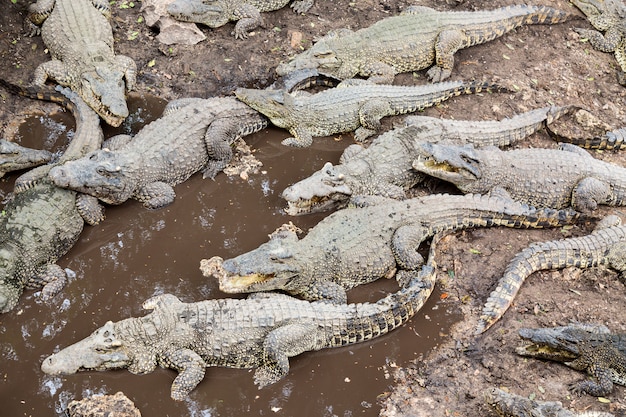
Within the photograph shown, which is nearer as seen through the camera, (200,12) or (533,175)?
(533,175)

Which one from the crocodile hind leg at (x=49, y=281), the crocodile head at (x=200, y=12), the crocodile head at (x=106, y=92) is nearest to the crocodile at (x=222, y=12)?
the crocodile head at (x=200, y=12)

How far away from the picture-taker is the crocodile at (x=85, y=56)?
7.18 meters

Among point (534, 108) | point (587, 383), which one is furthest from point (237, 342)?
point (534, 108)

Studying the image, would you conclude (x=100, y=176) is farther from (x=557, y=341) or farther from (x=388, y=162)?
(x=557, y=341)

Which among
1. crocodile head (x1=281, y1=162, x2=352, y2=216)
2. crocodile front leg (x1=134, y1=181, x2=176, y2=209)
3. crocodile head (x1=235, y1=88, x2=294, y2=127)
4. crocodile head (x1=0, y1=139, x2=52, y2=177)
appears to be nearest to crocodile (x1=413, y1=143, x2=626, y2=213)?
crocodile head (x1=281, y1=162, x2=352, y2=216)

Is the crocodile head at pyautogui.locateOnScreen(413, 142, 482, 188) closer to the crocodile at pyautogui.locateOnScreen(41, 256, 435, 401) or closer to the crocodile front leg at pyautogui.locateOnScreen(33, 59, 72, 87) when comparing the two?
the crocodile at pyautogui.locateOnScreen(41, 256, 435, 401)

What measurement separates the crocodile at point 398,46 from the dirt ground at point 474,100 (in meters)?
0.21

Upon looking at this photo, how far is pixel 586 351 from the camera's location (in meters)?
5.21

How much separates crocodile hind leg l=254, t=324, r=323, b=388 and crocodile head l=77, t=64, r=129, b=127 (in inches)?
129

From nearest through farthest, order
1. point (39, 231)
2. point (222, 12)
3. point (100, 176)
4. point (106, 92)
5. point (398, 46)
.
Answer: point (39, 231), point (100, 176), point (106, 92), point (398, 46), point (222, 12)

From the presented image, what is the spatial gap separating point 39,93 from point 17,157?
1177mm

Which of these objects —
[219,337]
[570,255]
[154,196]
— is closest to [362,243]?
[219,337]

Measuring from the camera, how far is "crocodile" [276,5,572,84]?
316 inches

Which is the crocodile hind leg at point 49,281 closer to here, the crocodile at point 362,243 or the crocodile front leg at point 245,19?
the crocodile at point 362,243
